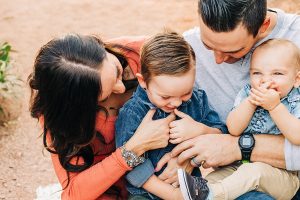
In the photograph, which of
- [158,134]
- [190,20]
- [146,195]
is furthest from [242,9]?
[190,20]

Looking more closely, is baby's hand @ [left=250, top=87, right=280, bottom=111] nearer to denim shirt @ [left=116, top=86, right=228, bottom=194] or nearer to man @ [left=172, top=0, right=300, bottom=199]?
man @ [left=172, top=0, right=300, bottom=199]

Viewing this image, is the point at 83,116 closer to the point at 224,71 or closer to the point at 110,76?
the point at 110,76

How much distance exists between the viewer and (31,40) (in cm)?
773

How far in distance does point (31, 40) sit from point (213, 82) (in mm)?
4900

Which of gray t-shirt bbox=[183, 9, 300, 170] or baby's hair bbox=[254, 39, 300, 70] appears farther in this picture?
gray t-shirt bbox=[183, 9, 300, 170]

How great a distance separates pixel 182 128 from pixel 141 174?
0.32 meters

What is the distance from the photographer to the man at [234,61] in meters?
2.77

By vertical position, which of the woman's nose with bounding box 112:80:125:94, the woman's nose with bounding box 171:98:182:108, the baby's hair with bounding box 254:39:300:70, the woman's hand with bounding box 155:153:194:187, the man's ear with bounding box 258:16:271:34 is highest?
the man's ear with bounding box 258:16:271:34

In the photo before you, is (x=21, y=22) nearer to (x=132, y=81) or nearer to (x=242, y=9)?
(x=132, y=81)

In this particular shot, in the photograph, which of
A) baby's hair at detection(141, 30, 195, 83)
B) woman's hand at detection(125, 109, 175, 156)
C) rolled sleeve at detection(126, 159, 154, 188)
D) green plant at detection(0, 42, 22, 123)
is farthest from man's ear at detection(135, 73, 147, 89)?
green plant at detection(0, 42, 22, 123)

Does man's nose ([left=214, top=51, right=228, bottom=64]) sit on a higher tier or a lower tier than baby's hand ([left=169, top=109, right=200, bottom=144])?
higher

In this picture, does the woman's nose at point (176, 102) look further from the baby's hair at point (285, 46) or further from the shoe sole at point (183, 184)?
the baby's hair at point (285, 46)

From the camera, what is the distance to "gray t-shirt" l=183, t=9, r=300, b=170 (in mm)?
3078

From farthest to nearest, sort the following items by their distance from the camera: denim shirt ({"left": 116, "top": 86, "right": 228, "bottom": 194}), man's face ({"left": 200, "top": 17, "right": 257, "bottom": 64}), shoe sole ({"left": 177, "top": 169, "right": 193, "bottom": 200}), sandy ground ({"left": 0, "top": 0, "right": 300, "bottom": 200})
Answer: sandy ground ({"left": 0, "top": 0, "right": 300, "bottom": 200})
denim shirt ({"left": 116, "top": 86, "right": 228, "bottom": 194})
man's face ({"left": 200, "top": 17, "right": 257, "bottom": 64})
shoe sole ({"left": 177, "top": 169, "right": 193, "bottom": 200})
